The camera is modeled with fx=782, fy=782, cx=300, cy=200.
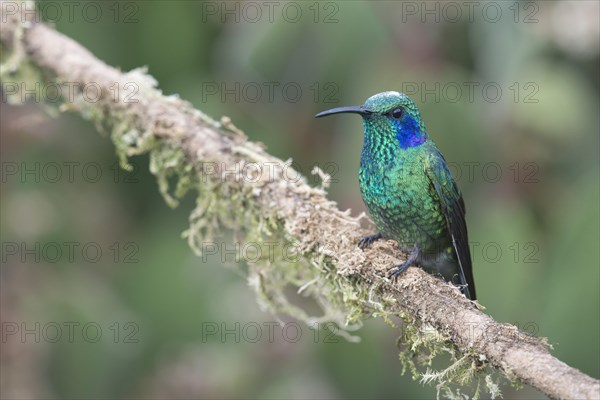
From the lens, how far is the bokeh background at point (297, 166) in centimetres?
334

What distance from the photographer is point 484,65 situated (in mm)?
4230

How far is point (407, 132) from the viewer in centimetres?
276

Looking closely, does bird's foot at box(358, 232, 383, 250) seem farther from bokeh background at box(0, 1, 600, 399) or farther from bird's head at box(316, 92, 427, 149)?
bokeh background at box(0, 1, 600, 399)

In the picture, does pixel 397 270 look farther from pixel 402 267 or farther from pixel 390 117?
pixel 390 117

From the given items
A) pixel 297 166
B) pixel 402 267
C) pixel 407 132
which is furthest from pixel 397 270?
pixel 297 166

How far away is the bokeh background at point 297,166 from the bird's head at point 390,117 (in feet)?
2.18

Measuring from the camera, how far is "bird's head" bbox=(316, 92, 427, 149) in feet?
8.87

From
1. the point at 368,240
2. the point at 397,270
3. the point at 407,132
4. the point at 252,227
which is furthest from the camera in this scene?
the point at 252,227

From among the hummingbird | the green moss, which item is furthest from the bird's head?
the green moss

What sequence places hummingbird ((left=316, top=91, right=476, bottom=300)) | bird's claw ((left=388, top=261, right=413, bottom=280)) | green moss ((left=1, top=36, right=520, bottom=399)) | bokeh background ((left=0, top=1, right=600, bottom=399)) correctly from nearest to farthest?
1. bird's claw ((left=388, top=261, right=413, bottom=280))
2. green moss ((left=1, top=36, right=520, bottom=399))
3. hummingbird ((left=316, top=91, right=476, bottom=300))
4. bokeh background ((left=0, top=1, right=600, bottom=399))

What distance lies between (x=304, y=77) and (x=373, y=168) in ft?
3.89

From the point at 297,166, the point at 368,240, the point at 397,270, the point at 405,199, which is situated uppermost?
the point at 297,166

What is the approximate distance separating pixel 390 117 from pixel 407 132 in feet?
0.31

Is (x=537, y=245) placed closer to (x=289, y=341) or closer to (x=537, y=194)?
(x=537, y=194)
